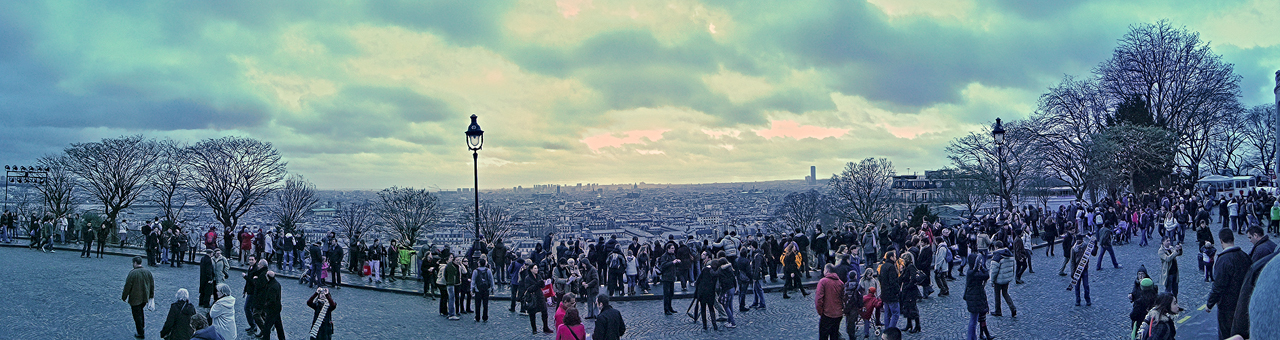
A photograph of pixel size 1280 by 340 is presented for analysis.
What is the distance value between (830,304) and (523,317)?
22.2 feet

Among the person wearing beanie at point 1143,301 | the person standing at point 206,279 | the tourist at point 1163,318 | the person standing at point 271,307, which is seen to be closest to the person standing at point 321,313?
the person standing at point 271,307

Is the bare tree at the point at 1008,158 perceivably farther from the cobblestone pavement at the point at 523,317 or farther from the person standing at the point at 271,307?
the person standing at the point at 271,307

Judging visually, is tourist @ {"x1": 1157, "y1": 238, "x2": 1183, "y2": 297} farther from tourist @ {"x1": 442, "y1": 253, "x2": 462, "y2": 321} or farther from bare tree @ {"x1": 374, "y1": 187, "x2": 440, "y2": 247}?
bare tree @ {"x1": 374, "y1": 187, "x2": 440, "y2": 247}

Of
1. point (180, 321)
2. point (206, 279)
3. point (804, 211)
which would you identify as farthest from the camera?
point (804, 211)

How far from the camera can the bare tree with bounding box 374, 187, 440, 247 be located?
37.9m

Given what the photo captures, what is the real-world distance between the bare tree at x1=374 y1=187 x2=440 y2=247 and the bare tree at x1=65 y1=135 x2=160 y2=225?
12.2m

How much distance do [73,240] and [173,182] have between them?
22.5ft

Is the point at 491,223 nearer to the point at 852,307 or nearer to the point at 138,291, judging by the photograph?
the point at 138,291

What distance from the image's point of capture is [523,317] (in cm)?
1301

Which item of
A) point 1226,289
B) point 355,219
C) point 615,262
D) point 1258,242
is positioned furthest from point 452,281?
point 355,219

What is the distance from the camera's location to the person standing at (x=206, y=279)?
1220 cm

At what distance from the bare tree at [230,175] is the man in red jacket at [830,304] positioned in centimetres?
3236

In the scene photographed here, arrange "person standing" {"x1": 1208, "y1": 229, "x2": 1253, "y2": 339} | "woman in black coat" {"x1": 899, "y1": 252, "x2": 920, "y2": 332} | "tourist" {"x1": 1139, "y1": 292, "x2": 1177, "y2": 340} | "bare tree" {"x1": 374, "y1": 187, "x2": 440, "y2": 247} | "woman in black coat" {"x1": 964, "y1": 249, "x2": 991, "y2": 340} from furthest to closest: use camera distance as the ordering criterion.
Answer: "bare tree" {"x1": 374, "y1": 187, "x2": 440, "y2": 247} → "woman in black coat" {"x1": 899, "y1": 252, "x2": 920, "y2": 332} → "woman in black coat" {"x1": 964, "y1": 249, "x2": 991, "y2": 340} → "person standing" {"x1": 1208, "y1": 229, "x2": 1253, "y2": 339} → "tourist" {"x1": 1139, "y1": 292, "x2": 1177, "y2": 340}

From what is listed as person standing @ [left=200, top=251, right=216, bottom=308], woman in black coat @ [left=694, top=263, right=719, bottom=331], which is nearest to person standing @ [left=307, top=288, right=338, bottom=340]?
person standing @ [left=200, top=251, right=216, bottom=308]
